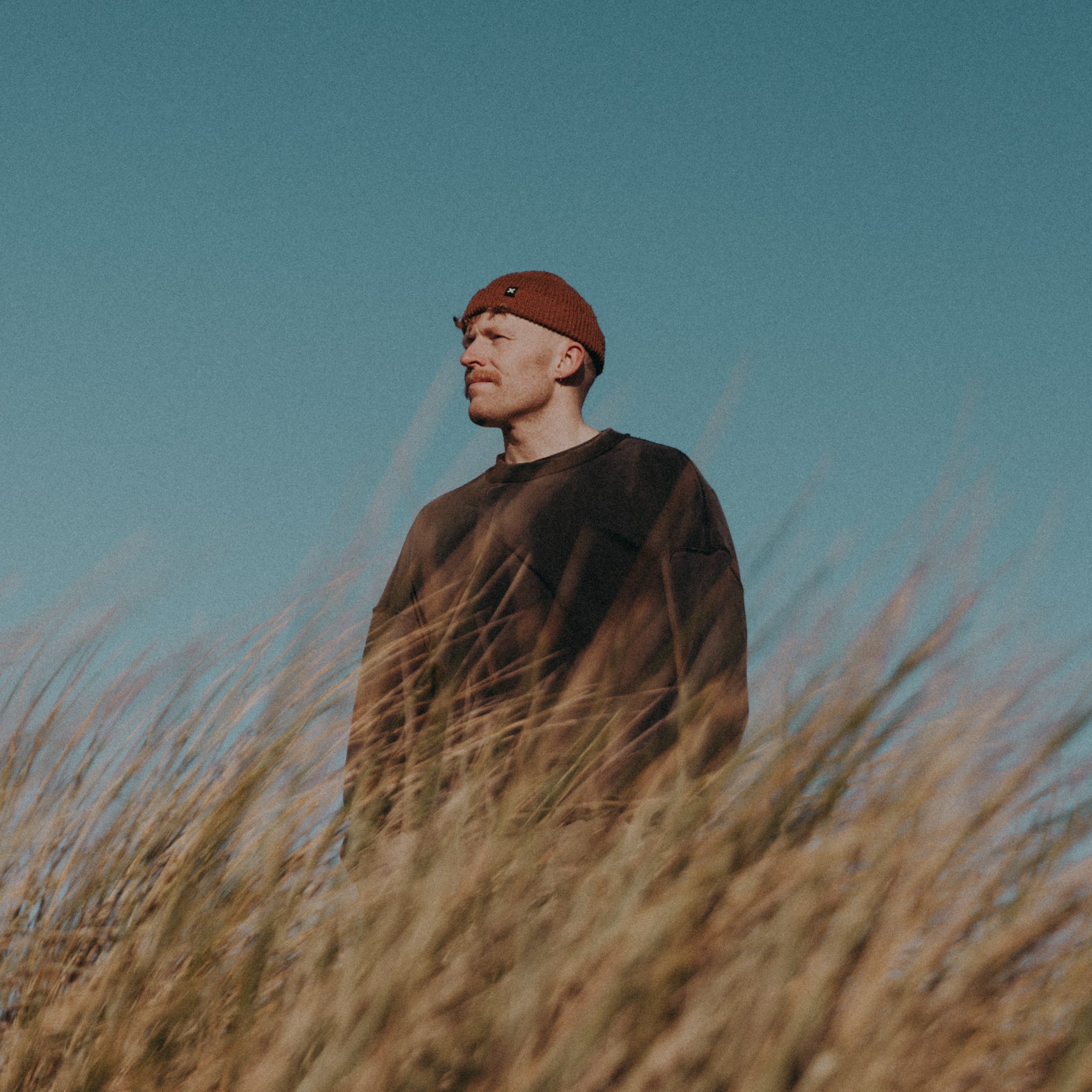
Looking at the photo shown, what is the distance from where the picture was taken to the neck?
7.33 feet

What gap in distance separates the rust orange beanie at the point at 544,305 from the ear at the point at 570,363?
25 millimetres

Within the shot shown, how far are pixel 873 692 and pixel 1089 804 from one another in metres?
0.26

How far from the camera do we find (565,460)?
2164 millimetres

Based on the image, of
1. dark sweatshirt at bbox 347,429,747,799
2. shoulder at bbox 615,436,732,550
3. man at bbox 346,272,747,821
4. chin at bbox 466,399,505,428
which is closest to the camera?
man at bbox 346,272,747,821

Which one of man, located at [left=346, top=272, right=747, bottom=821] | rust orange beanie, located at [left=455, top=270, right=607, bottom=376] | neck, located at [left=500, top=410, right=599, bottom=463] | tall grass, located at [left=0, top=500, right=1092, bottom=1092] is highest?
rust orange beanie, located at [left=455, top=270, right=607, bottom=376]

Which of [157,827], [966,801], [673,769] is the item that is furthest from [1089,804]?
[157,827]

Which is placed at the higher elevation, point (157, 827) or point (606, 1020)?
point (157, 827)

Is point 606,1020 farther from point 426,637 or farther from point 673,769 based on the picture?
point 426,637

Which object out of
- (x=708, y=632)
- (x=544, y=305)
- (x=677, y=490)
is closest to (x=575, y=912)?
(x=708, y=632)

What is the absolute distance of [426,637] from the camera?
179 centimetres

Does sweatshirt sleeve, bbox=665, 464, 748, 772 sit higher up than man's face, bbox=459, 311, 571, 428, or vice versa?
man's face, bbox=459, 311, 571, 428

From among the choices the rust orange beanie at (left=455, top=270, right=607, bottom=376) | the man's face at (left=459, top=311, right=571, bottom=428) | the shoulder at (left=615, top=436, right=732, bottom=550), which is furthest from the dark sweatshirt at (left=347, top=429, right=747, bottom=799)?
the rust orange beanie at (left=455, top=270, right=607, bottom=376)

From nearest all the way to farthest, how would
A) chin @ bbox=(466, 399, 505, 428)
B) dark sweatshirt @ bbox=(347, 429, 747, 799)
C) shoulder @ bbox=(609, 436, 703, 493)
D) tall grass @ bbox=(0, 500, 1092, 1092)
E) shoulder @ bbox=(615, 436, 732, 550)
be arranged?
tall grass @ bbox=(0, 500, 1092, 1092), dark sweatshirt @ bbox=(347, 429, 747, 799), shoulder @ bbox=(615, 436, 732, 550), shoulder @ bbox=(609, 436, 703, 493), chin @ bbox=(466, 399, 505, 428)

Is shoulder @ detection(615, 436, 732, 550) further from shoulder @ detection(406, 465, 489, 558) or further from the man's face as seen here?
shoulder @ detection(406, 465, 489, 558)
